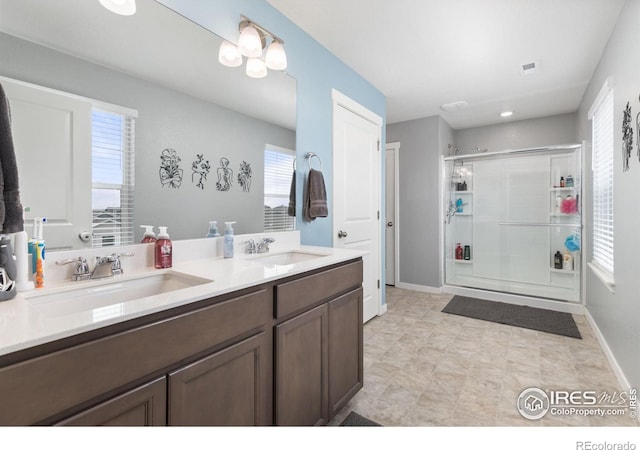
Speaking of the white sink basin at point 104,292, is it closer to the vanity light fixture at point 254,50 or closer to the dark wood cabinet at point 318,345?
the dark wood cabinet at point 318,345

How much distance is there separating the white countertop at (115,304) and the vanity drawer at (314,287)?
0.06m

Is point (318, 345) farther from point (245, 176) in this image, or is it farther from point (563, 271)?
point (563, 271)

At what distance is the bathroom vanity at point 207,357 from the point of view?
2.18 ft

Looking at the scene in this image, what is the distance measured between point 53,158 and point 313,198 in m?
1.48

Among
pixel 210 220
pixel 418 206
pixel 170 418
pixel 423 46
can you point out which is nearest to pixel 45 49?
pixel 210 220

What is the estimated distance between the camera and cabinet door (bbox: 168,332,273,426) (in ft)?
2.98

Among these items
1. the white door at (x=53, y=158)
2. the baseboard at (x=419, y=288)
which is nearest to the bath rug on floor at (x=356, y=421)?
the white door at (x=53, y=158)

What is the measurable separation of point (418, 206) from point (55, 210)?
400cm

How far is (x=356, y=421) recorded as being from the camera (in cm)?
164

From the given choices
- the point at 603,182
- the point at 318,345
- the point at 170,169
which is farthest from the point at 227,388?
the point at 603,182

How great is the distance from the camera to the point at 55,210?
114 cm

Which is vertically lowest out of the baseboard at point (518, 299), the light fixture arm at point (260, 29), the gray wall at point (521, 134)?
the baseboard at point (518, 299)

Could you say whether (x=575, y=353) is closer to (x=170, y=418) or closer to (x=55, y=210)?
(x=170, y=418)

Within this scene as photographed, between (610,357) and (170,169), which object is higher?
(170,169)
